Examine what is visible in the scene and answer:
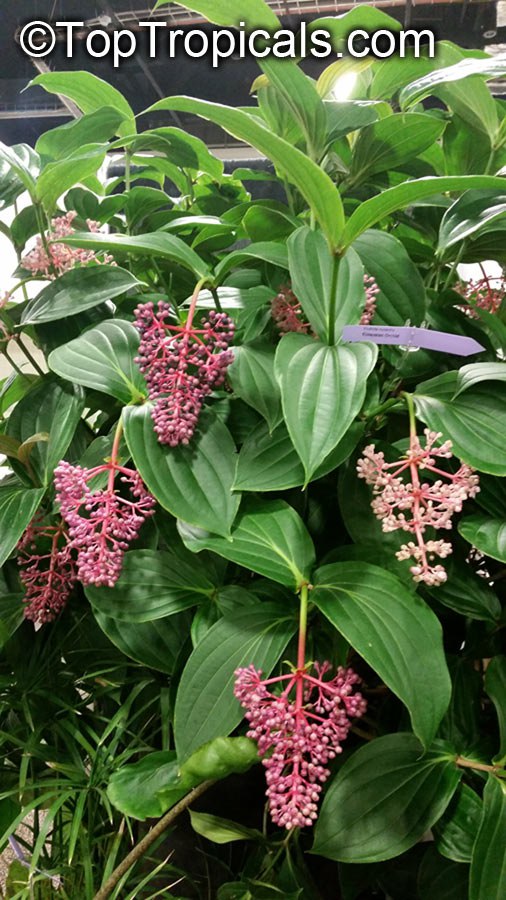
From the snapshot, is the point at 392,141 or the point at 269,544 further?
the point at 392,141

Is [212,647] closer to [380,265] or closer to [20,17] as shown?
[380,265]

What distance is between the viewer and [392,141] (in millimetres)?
678

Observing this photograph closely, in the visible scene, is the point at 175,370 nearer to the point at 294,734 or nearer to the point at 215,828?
the point at 294,734

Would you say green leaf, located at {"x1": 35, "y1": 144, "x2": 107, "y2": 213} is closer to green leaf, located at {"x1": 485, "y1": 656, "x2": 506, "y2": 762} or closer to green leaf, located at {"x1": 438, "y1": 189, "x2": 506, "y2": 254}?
green leaf, located at {"x1": 438, "y1": 189, "x2": 506, "y2": 254}

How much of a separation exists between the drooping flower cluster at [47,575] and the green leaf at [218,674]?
150mm

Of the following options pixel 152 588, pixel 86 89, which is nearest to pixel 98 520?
pixel 152 588

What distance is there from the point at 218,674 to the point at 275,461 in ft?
0.55

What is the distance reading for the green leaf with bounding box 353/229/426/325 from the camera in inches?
24.4

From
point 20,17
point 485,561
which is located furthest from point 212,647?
point 20,17

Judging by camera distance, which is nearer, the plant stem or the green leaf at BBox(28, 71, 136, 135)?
the plant stem

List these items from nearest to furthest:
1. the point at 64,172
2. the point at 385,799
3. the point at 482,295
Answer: the point at 385,799, the point at 64,172, the point at 482,295

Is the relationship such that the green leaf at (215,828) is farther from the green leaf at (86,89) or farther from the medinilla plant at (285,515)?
the green leaf at (86,89)

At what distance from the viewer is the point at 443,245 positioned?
63 centimetres

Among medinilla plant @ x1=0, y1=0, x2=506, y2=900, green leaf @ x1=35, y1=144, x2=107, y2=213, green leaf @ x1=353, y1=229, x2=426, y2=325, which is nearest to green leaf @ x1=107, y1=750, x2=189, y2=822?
medinilla plant @ x1=0, y1=0, x2=506, y2=900
